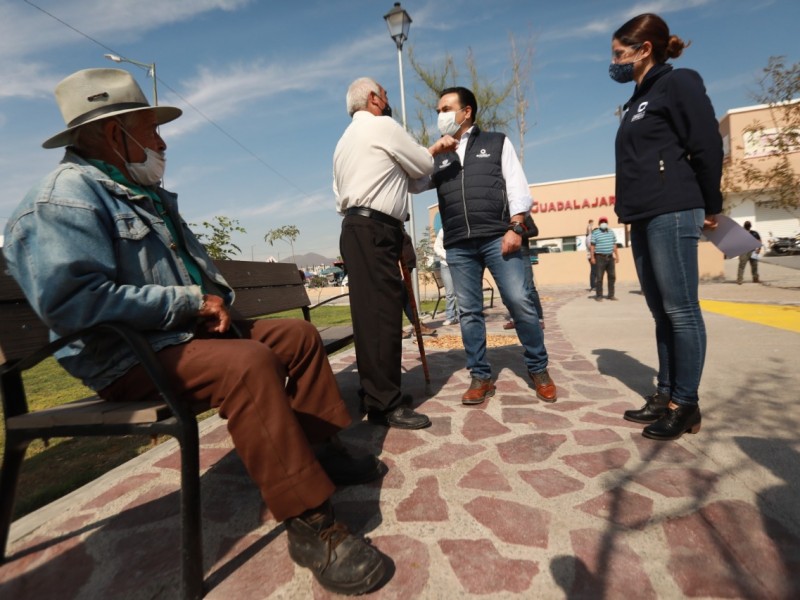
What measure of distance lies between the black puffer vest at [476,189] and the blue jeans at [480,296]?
0.12m

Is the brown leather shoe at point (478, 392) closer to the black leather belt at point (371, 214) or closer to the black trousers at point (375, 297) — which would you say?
the black trousers at point (375, 297)

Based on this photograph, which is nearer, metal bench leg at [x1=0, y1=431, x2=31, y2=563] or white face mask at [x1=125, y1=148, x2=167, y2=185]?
metal bench leg at [x1=0, y1=431, x2=31, y2=563]

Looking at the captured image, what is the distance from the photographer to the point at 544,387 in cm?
339

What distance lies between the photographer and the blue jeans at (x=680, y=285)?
8.08ft

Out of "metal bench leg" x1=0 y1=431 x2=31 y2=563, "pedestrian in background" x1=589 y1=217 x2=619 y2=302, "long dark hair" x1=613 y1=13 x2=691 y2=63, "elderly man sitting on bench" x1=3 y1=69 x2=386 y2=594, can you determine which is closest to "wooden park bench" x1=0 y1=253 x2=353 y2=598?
"metal bench leg" x1=0 y1=431 x2=31 y2=563

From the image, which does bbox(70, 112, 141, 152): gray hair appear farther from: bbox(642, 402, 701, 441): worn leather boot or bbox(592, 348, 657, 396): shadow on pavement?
bbox(592, 348, 657, 396): shadow on pavement

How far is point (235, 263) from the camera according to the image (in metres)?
3.39

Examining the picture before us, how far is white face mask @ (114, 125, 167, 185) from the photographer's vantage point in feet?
6.37

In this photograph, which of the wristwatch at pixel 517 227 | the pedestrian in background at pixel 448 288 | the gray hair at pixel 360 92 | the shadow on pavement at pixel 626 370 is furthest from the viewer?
the pedestrian in background at pixel 448 288

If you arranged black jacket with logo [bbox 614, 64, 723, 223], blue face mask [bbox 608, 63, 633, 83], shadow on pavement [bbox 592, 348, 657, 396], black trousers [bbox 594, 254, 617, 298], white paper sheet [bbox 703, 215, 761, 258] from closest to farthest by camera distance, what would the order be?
1. black jacket with logo [bbox 614, 64, 723, 223]
2. white paper sheet [bbox 703, 215, 761, 258]
3. blue face mask [bbox 608, 63, 633, 83]
4. shadow on pavement [bbox 592, 348, 657, 396]
5. black trousers [bbox 594, 254, 617, 298]

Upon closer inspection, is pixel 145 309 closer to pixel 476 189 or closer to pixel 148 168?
pixel 148 168

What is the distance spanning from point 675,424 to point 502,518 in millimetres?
1297

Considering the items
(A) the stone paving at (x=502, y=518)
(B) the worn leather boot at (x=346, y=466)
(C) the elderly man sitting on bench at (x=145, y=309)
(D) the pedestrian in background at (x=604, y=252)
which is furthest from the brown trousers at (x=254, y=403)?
(D) the pedestrian in background at (x=604, y=252)

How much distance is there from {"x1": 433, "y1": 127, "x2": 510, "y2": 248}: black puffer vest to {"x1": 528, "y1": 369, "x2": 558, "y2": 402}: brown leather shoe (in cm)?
109
